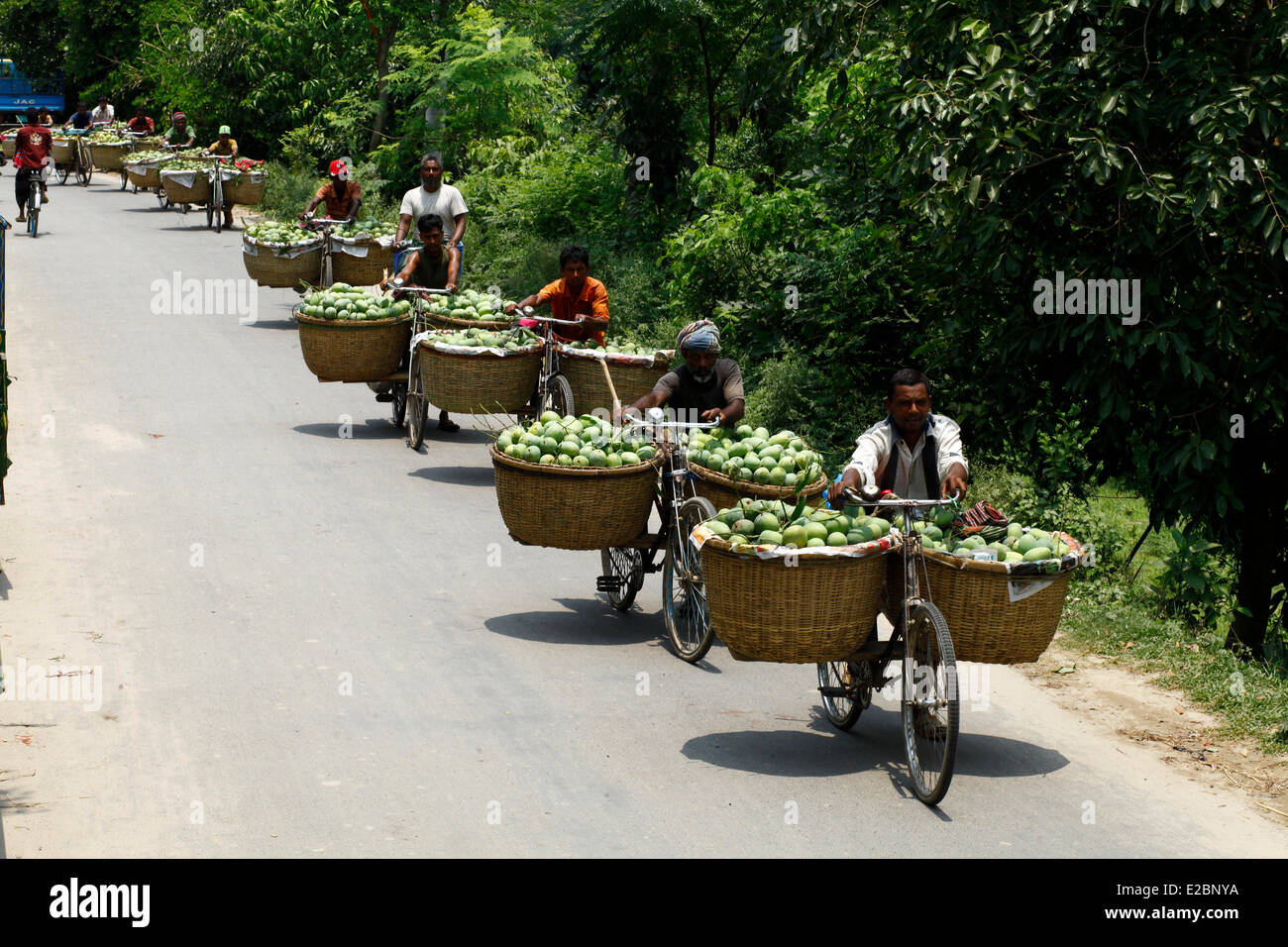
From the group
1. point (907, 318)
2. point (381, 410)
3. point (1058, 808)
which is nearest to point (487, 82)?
point (381, 410)

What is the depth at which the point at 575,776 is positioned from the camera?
22.9 feet

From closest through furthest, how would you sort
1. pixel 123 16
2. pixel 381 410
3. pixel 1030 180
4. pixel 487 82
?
pixel 1030 180, pixel 381 410, pixel 487 82, pixel 123 16

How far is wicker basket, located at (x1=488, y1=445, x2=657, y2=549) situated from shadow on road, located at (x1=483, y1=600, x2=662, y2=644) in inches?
22.0

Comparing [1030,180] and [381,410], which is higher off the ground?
[1030,180]

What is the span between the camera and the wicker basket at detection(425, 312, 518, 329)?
45.2ft

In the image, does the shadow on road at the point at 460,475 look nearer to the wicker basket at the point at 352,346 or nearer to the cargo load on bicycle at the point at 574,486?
the wicker basket at the point at 352,346

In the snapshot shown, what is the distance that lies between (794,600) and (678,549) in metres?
2.19

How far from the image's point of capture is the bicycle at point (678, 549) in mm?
8734

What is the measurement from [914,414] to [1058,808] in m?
1.99

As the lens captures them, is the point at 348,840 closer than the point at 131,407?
Yes

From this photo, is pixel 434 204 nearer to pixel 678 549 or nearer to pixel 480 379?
pixel 480 379

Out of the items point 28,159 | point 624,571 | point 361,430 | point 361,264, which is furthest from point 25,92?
point 624,571

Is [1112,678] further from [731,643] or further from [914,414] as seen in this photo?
[731,643]

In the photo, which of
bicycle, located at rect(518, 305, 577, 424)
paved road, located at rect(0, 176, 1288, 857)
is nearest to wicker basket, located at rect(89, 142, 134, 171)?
paved road, located at rect(0, 176, 1288, 857)
